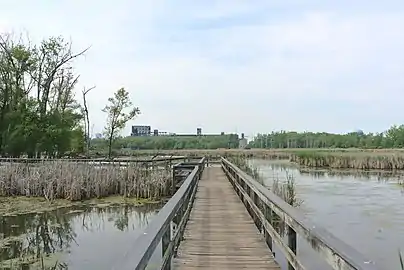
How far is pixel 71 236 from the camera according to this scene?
448 inches

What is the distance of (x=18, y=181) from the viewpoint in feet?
57.5

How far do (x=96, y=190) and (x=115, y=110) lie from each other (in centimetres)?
2629

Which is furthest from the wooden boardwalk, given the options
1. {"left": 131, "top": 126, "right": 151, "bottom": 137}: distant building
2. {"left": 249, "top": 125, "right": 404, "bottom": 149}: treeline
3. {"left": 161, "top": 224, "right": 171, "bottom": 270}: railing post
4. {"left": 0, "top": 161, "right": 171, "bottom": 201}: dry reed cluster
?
{"left": 131, "top": 126, "right": 151, "bottom": 137}: distant building

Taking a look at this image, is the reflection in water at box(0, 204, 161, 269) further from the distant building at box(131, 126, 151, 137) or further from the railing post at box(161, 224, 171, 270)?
the distant building at box(131, 126, 151, 137)

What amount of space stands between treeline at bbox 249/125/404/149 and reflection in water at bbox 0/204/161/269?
6637 cm

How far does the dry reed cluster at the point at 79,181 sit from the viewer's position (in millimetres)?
17047

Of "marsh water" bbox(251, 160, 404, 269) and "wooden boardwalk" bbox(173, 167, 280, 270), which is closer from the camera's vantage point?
"wooden boardwalk" bbox(173, 167, 280, 270)

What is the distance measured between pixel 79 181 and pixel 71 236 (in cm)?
600

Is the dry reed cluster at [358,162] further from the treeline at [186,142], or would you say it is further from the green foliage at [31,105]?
the treeline at [186,142]

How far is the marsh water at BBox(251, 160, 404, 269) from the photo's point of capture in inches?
319

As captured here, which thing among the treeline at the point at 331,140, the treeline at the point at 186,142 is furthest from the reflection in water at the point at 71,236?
the treeline at the point at 331,140

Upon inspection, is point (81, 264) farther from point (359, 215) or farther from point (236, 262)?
point (359, 215)

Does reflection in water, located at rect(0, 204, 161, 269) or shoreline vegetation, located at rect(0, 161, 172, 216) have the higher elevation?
shoreline vegetation, located at rect(0, 161, 172, 216)

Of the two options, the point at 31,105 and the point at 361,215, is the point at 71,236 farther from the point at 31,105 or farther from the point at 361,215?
the point at 31,105
